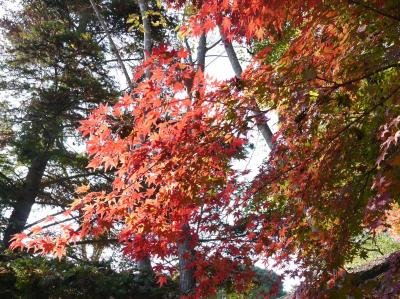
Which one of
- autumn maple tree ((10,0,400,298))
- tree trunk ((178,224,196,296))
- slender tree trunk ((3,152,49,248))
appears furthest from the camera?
slender tree trunk ((3,152,49,248))

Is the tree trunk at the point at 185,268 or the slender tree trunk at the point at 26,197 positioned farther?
the slender tree trunk at the point at 26,197

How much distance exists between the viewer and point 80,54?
9484 millimetres

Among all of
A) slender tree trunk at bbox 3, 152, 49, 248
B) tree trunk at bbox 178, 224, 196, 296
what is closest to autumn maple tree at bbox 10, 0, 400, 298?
tree trunk at bbox 178, 224, 196, 296

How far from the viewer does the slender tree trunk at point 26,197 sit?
8.09m

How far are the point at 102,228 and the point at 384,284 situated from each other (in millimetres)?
2395

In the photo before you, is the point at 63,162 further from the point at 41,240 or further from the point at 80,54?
the point at 41,240

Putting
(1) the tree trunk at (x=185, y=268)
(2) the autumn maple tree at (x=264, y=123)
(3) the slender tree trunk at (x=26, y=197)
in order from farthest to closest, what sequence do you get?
(3) the slender tree trunk at (x=26, y=197), (1) the tree trunk at (x=185, y=268), (2) the autumn maple tree at (x=264, y=123)

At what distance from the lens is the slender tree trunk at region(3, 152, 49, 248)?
26.6 ft

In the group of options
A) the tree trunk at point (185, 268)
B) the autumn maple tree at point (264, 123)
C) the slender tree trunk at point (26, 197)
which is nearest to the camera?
the autumn maple tree at point (264, 123)

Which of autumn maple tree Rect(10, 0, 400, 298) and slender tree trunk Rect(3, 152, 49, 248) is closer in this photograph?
autumn maple tree Rect(10, 0, 400, 298)

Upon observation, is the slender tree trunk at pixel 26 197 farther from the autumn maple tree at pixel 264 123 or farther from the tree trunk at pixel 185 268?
the autumn maple tree at pixel 264 123

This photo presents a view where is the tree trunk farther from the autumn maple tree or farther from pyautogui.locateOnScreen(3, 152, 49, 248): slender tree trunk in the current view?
pyautogui.locateOnScreen(3, 152, 49, 248): slender tree trunk

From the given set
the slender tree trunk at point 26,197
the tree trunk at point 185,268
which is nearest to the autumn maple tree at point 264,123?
the tree trunk at point 185,268

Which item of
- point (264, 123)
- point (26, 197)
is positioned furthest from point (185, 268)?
point (26, 197)
